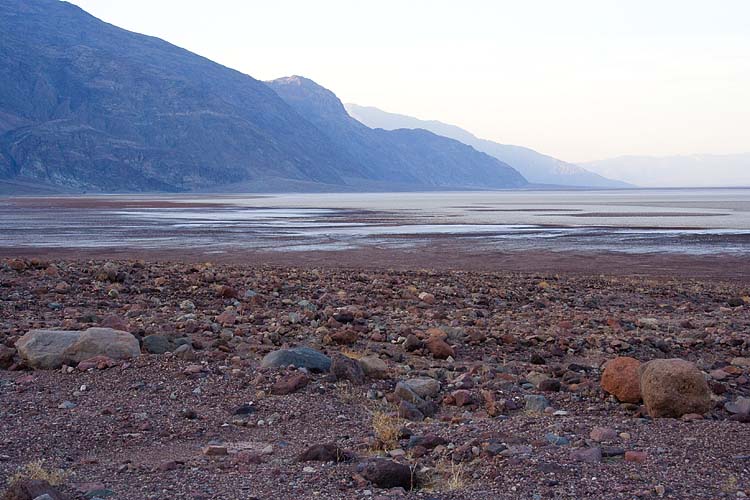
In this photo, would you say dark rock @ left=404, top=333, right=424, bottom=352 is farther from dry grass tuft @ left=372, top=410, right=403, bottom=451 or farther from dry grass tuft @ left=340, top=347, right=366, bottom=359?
dry grass tuft @ left=372, top=410, right=403, bottom=451

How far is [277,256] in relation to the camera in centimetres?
2864

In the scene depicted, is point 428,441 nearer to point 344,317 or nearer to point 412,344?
point 412,344

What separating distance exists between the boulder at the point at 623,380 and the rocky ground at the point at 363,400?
2cm

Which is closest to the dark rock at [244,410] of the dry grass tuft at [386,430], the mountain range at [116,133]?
the dry grass tuft at [386,430]

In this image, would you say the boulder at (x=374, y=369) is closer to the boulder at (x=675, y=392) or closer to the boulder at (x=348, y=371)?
→ the boulder at (x=348, y=371)

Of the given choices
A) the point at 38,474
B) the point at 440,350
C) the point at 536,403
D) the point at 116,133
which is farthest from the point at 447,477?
the point at 116,133

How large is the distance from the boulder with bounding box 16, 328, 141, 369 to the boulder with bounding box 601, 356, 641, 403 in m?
5.24

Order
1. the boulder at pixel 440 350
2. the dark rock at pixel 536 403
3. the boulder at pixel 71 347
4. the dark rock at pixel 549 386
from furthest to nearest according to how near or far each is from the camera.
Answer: the boulder at pixel 440 350 < the boulder at pixel 71 347 < the dark rock at pixel 549 386 < the dark rock at pixel 536 403

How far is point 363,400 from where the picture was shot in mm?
8445

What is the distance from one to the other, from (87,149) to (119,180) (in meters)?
9.41

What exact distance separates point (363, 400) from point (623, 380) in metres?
2.60

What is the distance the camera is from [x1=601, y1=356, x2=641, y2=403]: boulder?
8391mm

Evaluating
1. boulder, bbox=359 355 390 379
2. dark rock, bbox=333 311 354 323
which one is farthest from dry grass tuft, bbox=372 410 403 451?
dark rock, bbox=333 311 354 323

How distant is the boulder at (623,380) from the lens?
27.5 feet
